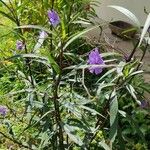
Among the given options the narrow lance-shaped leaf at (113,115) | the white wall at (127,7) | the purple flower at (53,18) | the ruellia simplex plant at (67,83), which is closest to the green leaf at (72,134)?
the ruellia simplex plant at (67,83)

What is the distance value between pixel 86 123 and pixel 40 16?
292 centimetres

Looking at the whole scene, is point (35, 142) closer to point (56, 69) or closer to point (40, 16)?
point (56, 69)

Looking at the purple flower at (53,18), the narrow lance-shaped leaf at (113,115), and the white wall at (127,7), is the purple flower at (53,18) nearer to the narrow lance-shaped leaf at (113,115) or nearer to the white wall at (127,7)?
the narrow lance-shaped leaf at (113,115)

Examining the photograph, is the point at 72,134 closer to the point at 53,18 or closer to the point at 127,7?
the point at 53,18

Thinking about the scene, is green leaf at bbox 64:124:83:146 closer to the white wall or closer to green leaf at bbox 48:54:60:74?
green leaf at bbox 48:54:60:74

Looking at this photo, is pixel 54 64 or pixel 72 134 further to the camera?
pixel 72 134

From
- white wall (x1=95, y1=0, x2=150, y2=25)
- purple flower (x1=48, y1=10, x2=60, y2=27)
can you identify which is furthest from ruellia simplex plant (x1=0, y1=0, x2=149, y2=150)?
white wall (x1=95, y1=0, x2=150, y2=25)

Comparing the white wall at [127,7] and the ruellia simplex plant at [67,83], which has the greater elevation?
the ruellia simplex plant at [67,83]

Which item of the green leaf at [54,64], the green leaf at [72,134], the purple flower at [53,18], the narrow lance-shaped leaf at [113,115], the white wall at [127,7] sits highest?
the purple flower at [53,18]

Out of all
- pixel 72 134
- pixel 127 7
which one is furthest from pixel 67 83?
pixel 127 7

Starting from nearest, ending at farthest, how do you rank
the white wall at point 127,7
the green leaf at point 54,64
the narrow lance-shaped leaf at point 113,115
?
1. the green leaf at point 54,64
2. the narrow lance-shaped leaf at point 113,115
3. the white wall at point 127,7

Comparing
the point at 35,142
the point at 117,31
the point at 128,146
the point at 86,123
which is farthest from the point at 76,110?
the point at 117,31

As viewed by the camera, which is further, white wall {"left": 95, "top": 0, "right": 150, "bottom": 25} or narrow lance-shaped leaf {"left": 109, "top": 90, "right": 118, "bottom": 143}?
white wall {"left": 95, "top": 0, "right": 150, "bottom": 25}

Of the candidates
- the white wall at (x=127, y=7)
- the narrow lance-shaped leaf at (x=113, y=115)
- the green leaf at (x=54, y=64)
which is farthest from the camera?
the white wall at (x=127, y=7)
